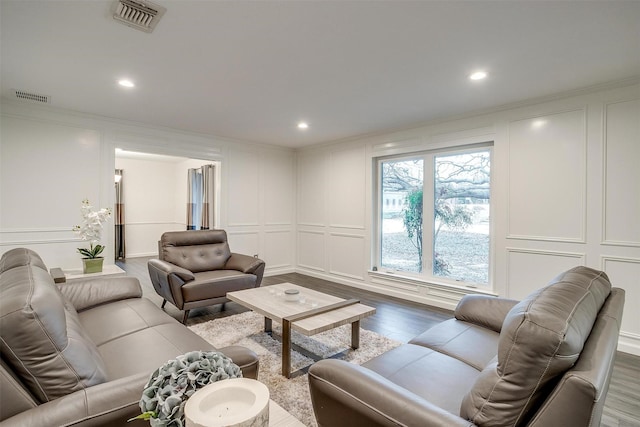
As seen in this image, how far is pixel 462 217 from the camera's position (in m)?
3.93

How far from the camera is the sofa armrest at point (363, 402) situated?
1.01m

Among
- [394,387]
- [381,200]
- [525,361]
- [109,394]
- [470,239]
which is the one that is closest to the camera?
[525,361]

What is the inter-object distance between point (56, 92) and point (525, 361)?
443cm

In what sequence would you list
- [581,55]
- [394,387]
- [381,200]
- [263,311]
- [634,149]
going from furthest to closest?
[381,200]
[634,149]
[263,311]
[581,55]
[394,387]

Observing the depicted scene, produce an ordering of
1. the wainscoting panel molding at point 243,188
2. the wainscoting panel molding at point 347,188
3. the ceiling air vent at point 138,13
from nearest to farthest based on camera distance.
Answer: the ceiling air vent at point 138,13
the wainscoting panel molding at point 347,188
the wainscoting panel molding at point 243,188

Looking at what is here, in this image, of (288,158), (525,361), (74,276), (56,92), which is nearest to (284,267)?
(288,158)

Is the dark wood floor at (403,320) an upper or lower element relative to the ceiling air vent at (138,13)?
lower

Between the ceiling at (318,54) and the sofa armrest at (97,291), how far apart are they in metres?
1.83

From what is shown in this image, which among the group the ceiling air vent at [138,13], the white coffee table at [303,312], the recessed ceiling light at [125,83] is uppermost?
the recessed ceiling light at [125,83]

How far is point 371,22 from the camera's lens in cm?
195

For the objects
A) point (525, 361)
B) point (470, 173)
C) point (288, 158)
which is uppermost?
point (288, 158)

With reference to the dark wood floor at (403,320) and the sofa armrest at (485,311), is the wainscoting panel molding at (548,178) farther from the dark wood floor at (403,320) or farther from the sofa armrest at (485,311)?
the sofa armrest at (485,311)

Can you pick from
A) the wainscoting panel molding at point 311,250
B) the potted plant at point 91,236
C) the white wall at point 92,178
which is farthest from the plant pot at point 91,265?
the wainscoting panel molding at point 311,250

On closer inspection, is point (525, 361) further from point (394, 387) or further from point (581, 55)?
point (581, 55)
